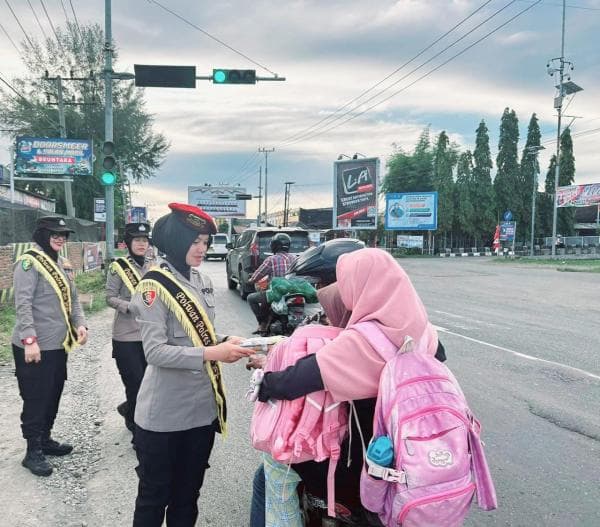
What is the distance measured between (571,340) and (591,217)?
65793 mm

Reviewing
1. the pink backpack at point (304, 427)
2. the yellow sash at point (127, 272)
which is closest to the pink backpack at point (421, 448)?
the pink backpack at point (304, 427)

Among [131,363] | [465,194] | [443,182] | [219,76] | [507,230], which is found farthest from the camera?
[465,194]

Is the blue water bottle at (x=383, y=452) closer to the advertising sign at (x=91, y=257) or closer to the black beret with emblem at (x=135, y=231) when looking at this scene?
the black beret with emblem at (x=135, y=231)

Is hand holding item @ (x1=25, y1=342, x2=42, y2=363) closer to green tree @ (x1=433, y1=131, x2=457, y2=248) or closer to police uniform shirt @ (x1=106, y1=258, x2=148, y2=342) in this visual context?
police uniform shirt @ (x1=106, y1=258, x2=148, y2=342)

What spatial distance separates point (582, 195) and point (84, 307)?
Result: 39.2 metres

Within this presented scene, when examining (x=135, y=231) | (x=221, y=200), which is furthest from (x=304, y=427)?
(x=221, y=200)

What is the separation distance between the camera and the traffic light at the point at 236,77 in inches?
456

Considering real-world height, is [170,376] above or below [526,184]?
below

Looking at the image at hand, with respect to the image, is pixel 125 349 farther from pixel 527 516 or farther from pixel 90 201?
pixel 90 201

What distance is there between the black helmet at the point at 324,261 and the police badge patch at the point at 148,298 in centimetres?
82

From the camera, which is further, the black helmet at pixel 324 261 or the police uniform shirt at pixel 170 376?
the black helmet at pixel 324 261

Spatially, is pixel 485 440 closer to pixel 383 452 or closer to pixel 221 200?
pixel 383 452

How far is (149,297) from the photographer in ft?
7.23

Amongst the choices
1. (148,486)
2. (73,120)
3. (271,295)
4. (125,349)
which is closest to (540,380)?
(271,295)
